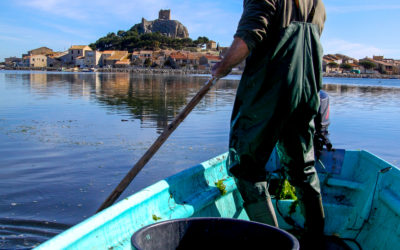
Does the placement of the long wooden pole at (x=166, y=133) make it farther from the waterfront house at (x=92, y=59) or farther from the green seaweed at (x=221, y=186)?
the waterfront house at (x=92, y=59)

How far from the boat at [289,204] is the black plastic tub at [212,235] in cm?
33

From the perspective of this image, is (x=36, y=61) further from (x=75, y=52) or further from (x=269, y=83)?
(x=269, y=83)

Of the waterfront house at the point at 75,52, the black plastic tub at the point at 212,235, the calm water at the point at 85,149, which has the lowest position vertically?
the calm water at the point at 85,149

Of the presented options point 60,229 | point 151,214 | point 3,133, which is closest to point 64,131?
point 3,133

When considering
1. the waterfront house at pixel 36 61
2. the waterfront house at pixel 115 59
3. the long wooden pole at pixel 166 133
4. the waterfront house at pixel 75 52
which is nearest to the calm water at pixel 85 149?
the long wooden pole at pixel 166 133

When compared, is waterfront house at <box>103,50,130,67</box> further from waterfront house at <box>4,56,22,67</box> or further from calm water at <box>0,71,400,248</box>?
calm water at <box>0,71,400,248</box>

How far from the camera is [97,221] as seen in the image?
2.11 m

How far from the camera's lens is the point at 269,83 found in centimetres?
255

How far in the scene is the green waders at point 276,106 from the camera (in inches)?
100

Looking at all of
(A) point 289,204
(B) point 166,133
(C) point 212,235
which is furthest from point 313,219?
(B) point 166,133

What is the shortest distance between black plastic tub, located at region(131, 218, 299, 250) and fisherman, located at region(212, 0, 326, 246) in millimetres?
564

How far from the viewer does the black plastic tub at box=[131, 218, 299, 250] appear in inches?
79.7

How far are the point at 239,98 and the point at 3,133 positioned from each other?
10.4m

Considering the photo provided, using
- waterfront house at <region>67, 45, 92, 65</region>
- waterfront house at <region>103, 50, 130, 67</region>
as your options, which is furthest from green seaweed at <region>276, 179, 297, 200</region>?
waterfront house at <region>67, 45, 92, 65</region>
